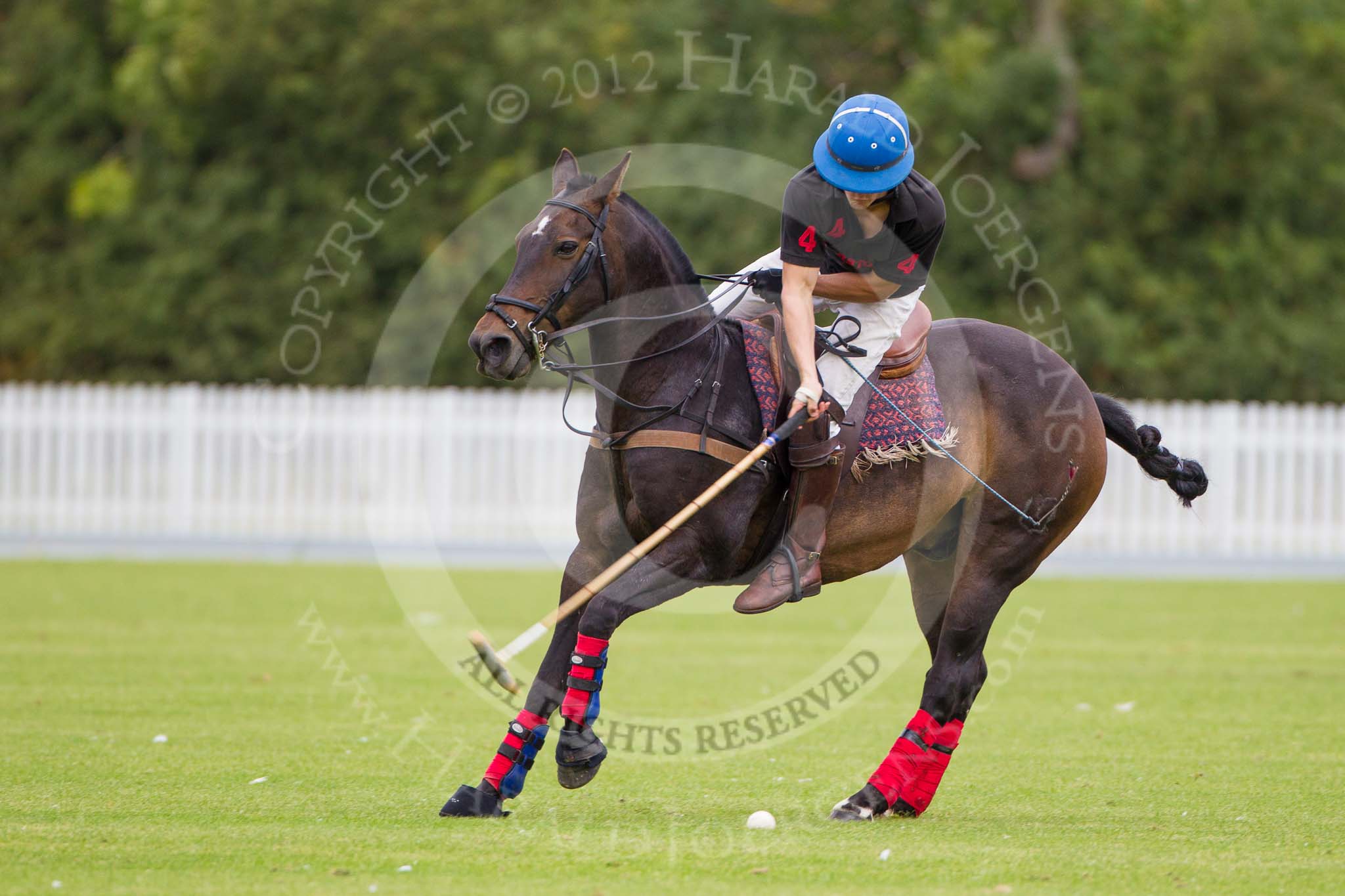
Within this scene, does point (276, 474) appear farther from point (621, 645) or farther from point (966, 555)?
point (966, 555)

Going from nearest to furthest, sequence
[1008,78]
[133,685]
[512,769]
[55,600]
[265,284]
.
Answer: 1. [512,769]
2. [133,685]
3. [55,600]
4. [1008,78]
5. [265,284]

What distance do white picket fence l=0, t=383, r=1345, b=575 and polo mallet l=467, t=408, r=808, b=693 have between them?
1276 centimetres

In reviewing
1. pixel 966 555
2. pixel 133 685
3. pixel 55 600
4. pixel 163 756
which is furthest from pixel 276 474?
pixel 966 555

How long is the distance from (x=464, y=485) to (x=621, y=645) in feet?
23.8

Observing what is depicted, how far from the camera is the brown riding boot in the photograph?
6.35 m

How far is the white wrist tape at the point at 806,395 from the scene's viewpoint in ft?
20.3

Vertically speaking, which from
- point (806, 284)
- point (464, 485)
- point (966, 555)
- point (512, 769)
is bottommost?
point (464, 485)

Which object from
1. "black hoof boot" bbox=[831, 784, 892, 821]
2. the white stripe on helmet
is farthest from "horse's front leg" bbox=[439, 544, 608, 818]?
the white stripe on helmet

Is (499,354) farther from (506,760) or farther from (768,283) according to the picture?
(506,760)

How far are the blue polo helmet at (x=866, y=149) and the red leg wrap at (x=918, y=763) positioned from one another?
91.0 inches

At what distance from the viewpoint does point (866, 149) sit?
6.21 m

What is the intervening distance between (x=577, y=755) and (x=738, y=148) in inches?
791

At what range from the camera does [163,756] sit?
7340 mm

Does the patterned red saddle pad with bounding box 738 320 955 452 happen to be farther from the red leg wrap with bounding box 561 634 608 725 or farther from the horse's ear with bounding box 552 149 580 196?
the red leg wrap with bounding box 561 634 608 725
